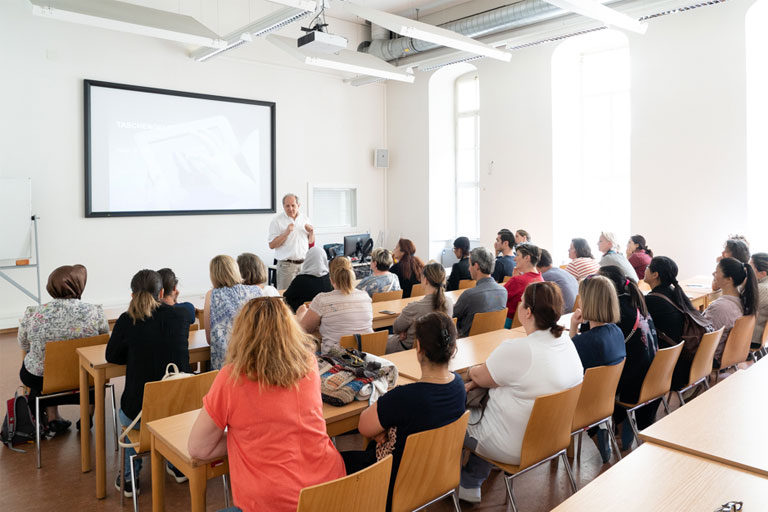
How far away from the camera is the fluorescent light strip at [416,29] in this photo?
5383mm

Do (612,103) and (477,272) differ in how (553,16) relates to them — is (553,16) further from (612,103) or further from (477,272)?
(477,272)

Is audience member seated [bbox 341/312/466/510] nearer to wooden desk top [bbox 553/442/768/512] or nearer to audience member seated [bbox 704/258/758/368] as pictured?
wooden desk top [bbox 553/442/768/512]

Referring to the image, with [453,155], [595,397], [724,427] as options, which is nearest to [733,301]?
[595,397]

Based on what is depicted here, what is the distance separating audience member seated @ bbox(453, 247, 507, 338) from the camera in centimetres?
436

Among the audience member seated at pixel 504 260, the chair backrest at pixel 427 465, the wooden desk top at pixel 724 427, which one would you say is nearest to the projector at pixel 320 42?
the audience member seated at pixel 504 260

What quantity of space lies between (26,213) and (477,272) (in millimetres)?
5426

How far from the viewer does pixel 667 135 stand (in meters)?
7.59

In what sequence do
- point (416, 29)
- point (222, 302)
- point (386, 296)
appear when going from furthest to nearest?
point (416, 29)
point (386, 296)
point (222, 302)

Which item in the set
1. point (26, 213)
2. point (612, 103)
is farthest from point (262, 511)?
point (612, 103)

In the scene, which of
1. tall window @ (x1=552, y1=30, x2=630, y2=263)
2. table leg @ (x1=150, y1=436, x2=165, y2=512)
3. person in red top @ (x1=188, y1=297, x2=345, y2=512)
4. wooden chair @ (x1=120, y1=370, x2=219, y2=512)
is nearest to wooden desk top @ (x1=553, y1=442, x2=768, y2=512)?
person in red top @ (x1=188, y1=297, x2=345, y2=512)

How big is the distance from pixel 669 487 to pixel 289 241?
5922 millimetres

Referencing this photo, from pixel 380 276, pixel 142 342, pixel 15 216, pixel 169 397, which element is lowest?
pixel 169 397

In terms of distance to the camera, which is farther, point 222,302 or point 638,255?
point 638,255

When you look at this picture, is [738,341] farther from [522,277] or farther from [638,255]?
[638,255]
